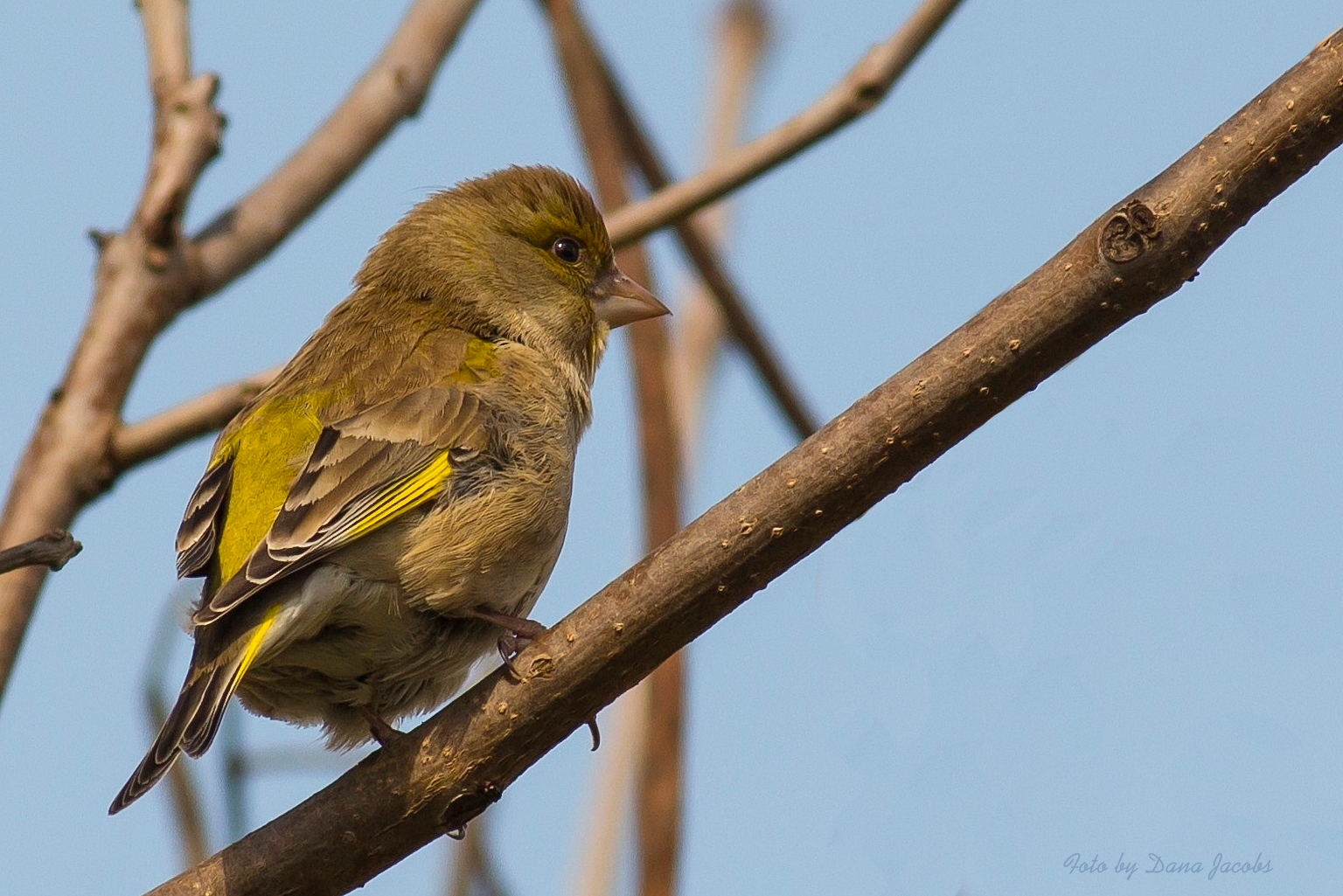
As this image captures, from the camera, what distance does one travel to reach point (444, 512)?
4.19 metres

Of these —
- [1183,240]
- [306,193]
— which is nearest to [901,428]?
[1183,240]

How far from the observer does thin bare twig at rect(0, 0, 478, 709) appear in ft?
15.0

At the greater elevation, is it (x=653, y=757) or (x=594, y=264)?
(x=594, y=264)

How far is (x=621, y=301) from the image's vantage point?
5.55 meters

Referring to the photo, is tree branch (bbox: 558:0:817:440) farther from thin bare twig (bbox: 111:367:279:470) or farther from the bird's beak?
thin bare twig (bbox: 111:367:279:470)

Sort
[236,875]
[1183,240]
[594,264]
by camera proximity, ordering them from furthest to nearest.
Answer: [594,264] → [236,875] → [1183,240]

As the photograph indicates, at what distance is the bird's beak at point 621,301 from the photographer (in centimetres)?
546

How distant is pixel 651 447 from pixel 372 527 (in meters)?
1.04

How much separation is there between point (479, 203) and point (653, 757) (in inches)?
90.0

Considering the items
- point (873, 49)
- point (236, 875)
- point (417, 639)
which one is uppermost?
point (873, 49)

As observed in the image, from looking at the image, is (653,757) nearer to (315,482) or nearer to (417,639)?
(417,639)

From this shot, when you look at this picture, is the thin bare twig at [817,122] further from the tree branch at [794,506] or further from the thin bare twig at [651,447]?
the tree branch at [794,506]

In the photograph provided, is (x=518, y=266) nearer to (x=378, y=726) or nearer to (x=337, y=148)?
(x=337, y=148)

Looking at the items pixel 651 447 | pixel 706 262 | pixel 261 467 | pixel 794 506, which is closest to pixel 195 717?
pixel 261 467
